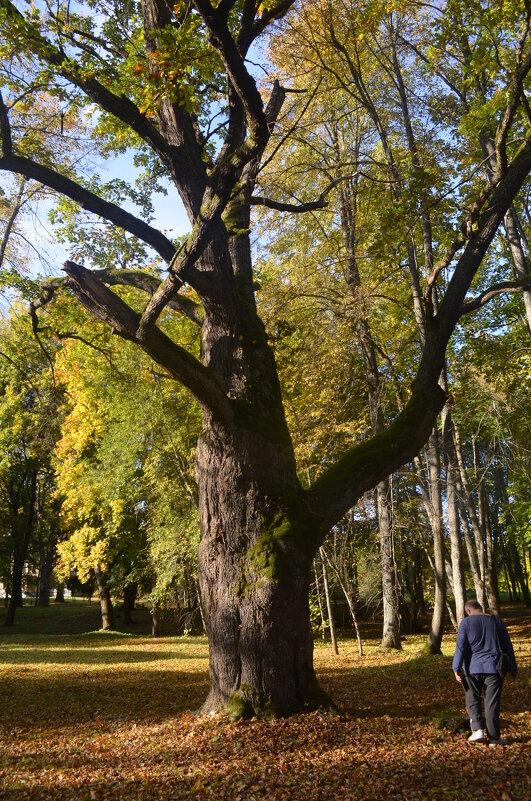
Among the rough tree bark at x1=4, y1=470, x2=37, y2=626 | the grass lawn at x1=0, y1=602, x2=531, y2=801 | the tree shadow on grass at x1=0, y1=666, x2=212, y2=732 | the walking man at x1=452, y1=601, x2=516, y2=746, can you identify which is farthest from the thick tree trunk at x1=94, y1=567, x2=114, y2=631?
the walking man at x1=452, y1=601, x2=516, y2=746

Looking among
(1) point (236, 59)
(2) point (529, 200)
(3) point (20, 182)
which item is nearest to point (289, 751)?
(1) point (236, 59)

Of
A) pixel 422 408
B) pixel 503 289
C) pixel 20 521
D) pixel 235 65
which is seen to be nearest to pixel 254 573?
pixel 422 408

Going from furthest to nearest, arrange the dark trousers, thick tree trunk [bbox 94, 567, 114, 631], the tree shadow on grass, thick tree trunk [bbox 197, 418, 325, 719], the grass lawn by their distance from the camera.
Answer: thick tree trunk [bbox 94, 567, 114, 631], the tree shadow on grass, thick tree trunk [bbox 197, 418, 325, 719], the dark trousers, the grass lawn

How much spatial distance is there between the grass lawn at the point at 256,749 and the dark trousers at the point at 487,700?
192 mm

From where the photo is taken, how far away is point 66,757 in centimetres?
522

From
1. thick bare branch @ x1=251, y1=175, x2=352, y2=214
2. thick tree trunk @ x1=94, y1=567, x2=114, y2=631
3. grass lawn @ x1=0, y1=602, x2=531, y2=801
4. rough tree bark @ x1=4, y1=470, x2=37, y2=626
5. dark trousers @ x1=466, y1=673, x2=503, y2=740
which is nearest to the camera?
grass lawn @ x1=0, y1=602, x2=531, y2=801

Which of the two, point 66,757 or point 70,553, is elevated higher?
point 70,553

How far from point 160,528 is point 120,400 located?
4700 millimetres

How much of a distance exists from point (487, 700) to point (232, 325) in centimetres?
470

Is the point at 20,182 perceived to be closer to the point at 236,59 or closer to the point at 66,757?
the point at 236,59

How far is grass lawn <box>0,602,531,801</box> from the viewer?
413 cm

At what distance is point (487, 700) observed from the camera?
16.4 ft

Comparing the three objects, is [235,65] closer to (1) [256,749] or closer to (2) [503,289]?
(2) [503,289]

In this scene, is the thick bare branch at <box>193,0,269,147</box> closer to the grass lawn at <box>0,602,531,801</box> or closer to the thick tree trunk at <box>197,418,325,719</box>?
the thick tree trunk at <box>197,418,325,719</box>
